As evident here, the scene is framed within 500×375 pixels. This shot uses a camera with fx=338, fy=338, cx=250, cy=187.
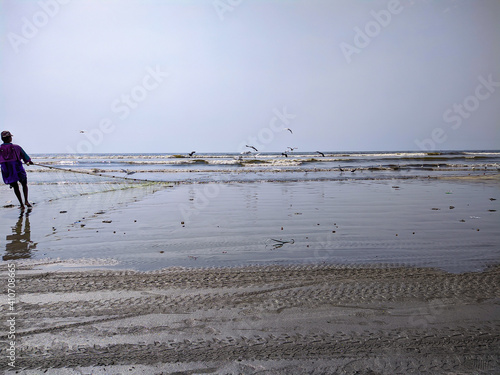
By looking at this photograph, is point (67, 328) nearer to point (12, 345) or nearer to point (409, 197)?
point (12, 345)

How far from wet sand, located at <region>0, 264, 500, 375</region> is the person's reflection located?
3.46 feet

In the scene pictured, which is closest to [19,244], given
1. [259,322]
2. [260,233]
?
[260,233]

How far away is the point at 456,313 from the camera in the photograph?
3.17m

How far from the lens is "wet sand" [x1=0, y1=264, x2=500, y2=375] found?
7.95 ft

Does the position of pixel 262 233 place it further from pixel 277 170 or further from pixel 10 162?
pixel 277 170

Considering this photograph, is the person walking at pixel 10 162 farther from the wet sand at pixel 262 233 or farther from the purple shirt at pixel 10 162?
the wet sand at pixel 262 233

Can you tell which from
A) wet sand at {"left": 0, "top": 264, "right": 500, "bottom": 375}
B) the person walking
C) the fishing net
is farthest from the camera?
the fishing net

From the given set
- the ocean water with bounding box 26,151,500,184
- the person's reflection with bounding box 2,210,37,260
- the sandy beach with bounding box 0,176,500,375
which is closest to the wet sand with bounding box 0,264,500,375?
the sandy beach with bounding box 0,176,500,375

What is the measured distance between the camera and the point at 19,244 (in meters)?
5.82

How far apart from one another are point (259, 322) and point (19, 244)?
16.2 ft

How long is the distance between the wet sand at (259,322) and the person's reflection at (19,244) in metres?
1.06

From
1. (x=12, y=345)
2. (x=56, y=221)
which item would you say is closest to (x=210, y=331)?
(x=12, y=345)

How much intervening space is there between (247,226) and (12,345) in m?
4.99

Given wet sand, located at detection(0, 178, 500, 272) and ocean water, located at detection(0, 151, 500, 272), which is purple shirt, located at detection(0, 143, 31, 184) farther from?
wet sand, located at detection(0, 178, 500, 272)
